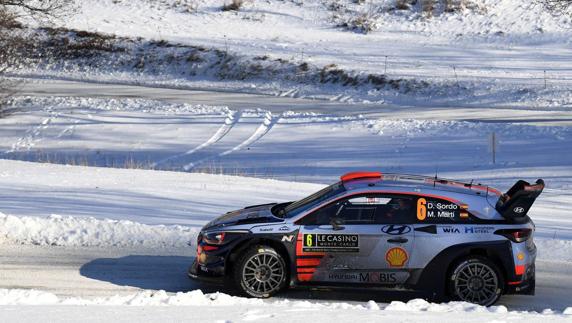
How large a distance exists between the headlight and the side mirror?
124 centimetres

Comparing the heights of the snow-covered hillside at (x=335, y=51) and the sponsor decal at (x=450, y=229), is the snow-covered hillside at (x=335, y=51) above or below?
above

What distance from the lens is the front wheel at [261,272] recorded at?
1036 cm

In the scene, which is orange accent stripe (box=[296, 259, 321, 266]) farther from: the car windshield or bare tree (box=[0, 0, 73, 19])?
bare tree (box=[0, 0, 73, 19])

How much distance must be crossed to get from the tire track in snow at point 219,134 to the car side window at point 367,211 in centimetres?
1569

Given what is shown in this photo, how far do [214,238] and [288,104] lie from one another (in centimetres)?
2378

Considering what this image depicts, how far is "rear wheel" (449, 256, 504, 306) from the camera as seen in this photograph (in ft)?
33.1

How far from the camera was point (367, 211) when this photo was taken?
10.4m

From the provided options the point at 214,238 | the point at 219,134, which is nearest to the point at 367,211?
the point at 214,238

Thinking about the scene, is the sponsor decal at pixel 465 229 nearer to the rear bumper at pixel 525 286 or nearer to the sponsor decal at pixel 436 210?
the sponsor decal at pixel 436 210

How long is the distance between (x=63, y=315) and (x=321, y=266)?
3.05 metres

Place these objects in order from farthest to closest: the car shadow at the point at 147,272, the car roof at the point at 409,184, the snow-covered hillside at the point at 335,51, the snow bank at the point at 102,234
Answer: the snow-covered hillside at the point at 335,51 < the snow bank at the point at 102,234 < the car shadow at the point at 147,272 < the car roof at the point at 409,184

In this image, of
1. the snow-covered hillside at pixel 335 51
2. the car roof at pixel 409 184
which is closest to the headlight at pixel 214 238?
the car roof at pixel 409 184

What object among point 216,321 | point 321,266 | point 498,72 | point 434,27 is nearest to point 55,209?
point 321,266

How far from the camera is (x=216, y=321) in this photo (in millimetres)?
8203
